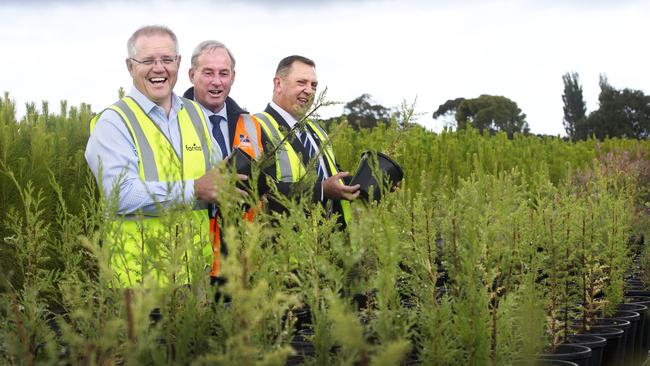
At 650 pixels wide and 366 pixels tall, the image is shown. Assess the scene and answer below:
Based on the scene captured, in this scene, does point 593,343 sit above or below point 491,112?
below

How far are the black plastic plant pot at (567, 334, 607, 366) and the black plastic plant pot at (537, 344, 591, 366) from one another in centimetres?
14

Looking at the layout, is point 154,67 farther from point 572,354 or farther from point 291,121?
point 572,354

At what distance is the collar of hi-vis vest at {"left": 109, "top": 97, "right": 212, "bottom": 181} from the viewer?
165 inches

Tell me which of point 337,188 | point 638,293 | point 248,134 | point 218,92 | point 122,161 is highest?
point 218,92

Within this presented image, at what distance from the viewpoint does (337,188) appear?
477 cm

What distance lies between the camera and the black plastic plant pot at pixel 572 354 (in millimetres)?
3701

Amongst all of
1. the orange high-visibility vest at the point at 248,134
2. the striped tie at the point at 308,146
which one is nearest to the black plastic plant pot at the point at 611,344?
the striped tie at the point at 308,146

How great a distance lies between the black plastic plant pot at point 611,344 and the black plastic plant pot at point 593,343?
0.15 meters

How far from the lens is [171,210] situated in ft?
8.30

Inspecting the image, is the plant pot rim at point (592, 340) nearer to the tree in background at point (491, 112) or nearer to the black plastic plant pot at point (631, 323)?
the black plastic plant pot at point (631, 323)

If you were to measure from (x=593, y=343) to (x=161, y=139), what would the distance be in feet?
8.04

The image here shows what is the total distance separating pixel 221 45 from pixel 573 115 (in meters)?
81.4

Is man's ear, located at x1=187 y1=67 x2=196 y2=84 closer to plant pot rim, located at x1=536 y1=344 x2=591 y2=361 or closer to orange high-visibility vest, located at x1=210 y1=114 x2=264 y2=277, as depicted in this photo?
orange high-visibility vest, located at x1=210 y1=114 x2=264 y2=277

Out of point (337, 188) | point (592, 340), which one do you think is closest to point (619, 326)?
point (592, 340)
